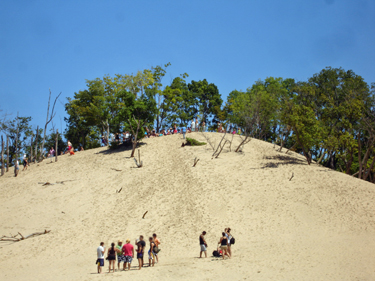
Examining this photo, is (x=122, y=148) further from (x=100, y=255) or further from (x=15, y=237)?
(x=100, y=255)

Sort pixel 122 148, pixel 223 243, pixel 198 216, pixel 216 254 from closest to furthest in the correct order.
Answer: pixel 223 243 < pixel 216 254 < pixel 198 216 < pixel 122 148

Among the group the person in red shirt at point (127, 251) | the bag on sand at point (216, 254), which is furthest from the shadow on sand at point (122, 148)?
the person in red shirt at point (127, 251)

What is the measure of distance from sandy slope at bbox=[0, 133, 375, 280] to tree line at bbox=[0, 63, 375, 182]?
399cm

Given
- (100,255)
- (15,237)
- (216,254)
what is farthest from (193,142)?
(100,255)

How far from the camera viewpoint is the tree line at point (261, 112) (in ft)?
94.1

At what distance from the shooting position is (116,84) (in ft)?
146

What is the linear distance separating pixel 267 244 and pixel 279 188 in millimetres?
6676

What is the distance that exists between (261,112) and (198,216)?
20.9m

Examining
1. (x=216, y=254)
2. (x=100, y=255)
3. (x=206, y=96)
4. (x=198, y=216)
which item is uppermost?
(x=206, y=96)

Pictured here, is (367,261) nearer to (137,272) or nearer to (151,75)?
(137,272)

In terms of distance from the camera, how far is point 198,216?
21.0m

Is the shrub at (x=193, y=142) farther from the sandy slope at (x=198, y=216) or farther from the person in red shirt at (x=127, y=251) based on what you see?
the person in red shirt at (x=127, y=251)

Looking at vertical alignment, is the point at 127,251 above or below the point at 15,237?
above

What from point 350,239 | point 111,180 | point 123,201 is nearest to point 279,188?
point 350,239
